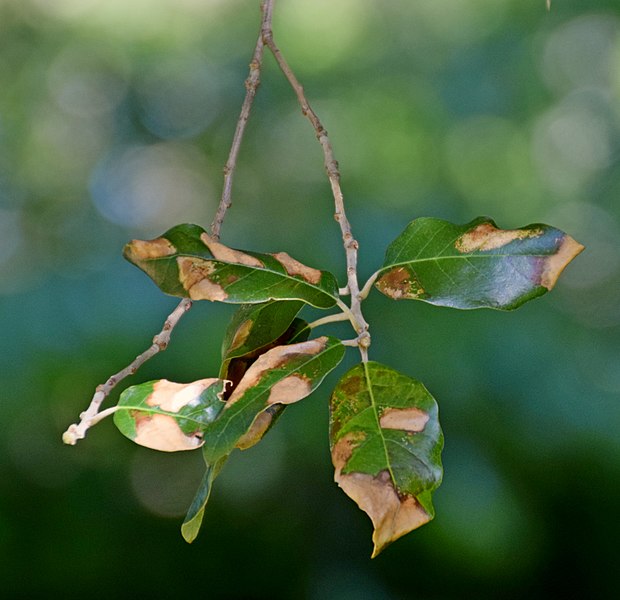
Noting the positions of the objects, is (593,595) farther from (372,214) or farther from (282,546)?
(372,214)

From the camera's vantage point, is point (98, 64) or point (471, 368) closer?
point (471, 368)

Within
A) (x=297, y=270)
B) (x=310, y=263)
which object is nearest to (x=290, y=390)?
(x=297, y=270)

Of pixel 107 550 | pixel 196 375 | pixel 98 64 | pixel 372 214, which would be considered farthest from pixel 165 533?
pixel 98 64

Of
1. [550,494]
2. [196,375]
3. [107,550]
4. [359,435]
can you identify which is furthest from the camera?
[107,550]

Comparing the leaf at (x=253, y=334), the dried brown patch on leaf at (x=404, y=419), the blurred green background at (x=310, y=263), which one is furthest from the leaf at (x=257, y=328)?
the blurred green background at (x=310, y=263)

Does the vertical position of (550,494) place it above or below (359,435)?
below

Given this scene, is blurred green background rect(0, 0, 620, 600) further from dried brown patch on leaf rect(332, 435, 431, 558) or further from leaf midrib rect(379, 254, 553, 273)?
dried brown patch on leaf rect(332, 435, 431, 558)

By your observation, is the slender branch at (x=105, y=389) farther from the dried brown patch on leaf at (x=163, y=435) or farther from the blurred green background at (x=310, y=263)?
the blurred green background at (x=310, y=263)
